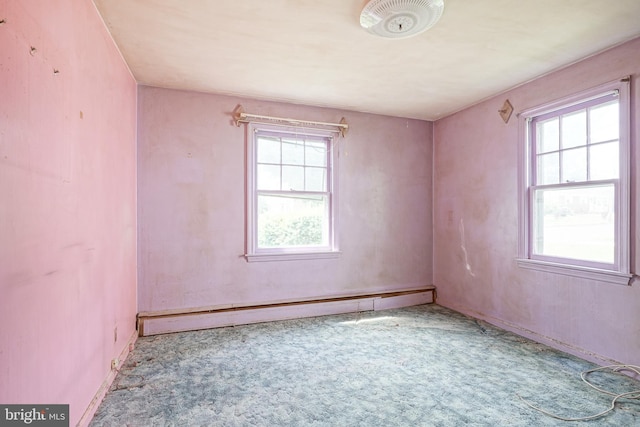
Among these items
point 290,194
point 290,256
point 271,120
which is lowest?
point 290,256

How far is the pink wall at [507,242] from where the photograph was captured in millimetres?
2561

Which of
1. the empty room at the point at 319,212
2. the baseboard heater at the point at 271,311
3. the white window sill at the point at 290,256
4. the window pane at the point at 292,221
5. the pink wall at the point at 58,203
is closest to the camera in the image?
the pink wall at the point at 58,203

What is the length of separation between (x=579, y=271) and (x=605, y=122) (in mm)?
1259

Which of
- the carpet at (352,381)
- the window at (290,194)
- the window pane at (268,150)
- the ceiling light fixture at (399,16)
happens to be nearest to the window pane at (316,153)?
the window at (290,194)

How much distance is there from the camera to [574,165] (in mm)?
2930

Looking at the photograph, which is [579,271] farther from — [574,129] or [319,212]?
[319,212]

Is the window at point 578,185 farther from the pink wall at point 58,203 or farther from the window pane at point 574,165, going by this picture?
the pink wall at point 58,203

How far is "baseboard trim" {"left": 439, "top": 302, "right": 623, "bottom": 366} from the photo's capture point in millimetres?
2668

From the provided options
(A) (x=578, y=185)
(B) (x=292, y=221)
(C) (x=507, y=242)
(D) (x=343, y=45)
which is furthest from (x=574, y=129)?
(B) (x=292, y=221)

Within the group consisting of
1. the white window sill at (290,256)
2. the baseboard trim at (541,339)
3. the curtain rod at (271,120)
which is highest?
the curtain rod at (271,120)

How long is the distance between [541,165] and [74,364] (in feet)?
13.0

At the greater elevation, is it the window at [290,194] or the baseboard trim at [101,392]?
the window at [290,194]

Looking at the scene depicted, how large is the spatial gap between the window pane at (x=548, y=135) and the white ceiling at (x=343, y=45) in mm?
477

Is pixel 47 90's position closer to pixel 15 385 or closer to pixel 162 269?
pixel 15 385
